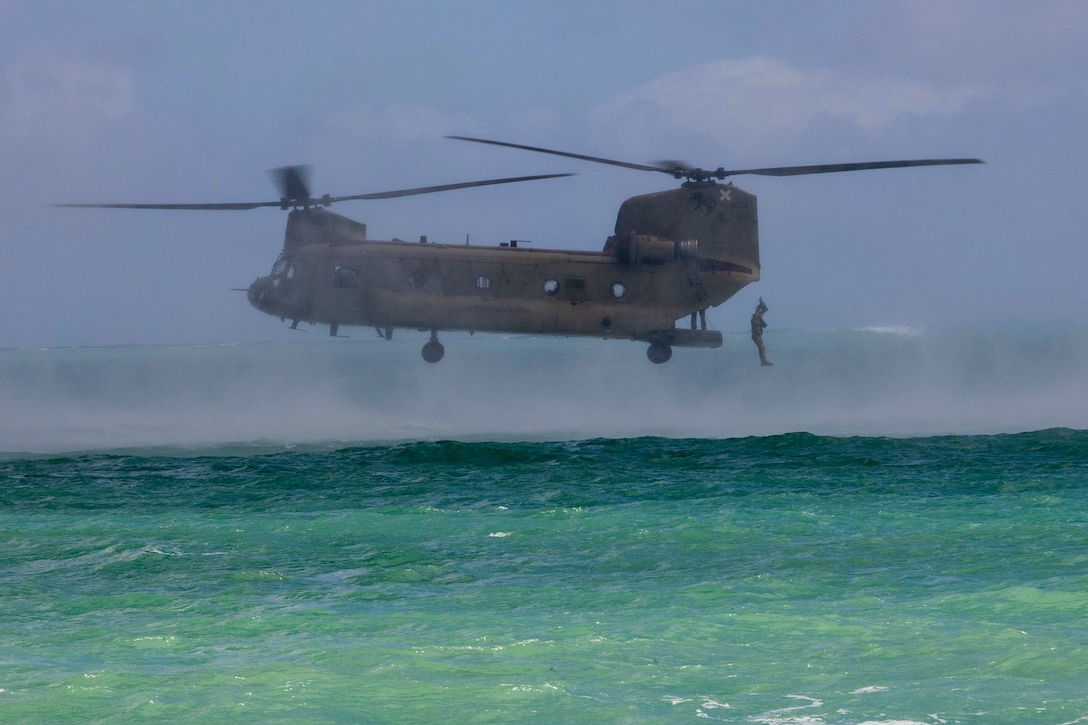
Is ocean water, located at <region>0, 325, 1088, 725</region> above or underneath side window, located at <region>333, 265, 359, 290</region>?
underneath

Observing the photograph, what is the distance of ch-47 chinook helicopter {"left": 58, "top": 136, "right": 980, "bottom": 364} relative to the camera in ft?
90.9

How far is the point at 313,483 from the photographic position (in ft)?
104

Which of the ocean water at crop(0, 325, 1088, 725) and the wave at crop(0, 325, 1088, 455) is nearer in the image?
the ocean water at crop(0, 325, 1088, 725)

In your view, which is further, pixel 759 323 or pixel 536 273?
pixel 759 323

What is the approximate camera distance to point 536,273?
2820 centimetres

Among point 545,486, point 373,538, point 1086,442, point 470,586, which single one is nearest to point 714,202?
point 545,486

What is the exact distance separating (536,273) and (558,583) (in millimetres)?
11318

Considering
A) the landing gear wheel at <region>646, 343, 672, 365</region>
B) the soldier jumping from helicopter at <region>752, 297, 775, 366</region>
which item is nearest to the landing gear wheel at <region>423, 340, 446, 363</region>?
the landing gear wheel at <region>646, 343, 672, 365</region>

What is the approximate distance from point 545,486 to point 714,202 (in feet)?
26.5

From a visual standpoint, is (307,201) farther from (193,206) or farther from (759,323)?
(759,323)

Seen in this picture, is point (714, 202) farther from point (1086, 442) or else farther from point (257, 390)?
point (257, 390)

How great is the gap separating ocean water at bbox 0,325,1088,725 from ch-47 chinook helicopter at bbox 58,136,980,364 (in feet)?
13.7

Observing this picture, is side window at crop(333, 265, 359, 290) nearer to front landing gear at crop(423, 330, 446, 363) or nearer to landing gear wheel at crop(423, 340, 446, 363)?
front landing gear at crop(423, 330, 446, 363)

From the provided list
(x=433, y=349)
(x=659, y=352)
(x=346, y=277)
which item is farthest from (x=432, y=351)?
(x=659, y=352)
